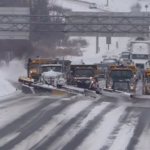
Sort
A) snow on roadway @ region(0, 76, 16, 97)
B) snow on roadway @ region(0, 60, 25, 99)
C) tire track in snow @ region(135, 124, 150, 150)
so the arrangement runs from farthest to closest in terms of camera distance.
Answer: snow on roadway @ region(0, 60, 25, 99), snow on roadway @ region(0, 76, 16, 97), tire track in snow @ region(135, 124, 150, 150)

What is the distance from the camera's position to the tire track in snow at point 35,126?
54.7 ft

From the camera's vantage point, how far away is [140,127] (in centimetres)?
1975

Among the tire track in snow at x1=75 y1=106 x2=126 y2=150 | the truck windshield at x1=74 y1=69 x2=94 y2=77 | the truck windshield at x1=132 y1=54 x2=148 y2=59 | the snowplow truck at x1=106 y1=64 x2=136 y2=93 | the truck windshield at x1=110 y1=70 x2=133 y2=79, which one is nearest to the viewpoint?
the tire track in snow at x1=75 y1=106 x2=126 y2=150

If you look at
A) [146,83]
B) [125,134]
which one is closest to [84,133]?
[125,134]

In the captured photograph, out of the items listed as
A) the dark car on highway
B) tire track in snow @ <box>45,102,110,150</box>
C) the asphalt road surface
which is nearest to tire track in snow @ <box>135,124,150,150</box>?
the asphalt road surface

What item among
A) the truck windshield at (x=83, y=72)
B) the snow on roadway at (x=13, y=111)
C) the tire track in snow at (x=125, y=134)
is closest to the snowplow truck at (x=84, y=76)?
the truck windshield at (x=83, y=72)

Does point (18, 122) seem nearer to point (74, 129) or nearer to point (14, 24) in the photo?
point (74, 129)

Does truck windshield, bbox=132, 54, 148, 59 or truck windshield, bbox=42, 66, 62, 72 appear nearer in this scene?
truck windshield, bbox=42, 66, 62, 72

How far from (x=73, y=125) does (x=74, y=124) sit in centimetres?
22

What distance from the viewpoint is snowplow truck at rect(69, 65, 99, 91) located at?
3547cm

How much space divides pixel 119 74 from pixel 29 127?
16.0m

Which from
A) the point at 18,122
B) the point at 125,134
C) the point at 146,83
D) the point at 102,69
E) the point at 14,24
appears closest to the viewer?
the point at 125,134

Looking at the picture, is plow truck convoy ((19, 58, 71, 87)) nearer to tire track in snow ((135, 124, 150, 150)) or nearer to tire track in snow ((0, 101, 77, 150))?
tire track in snow ((0, 101, 77, 150))

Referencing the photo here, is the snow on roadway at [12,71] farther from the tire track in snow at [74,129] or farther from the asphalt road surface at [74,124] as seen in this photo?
the tire track in snow at [74,129]
